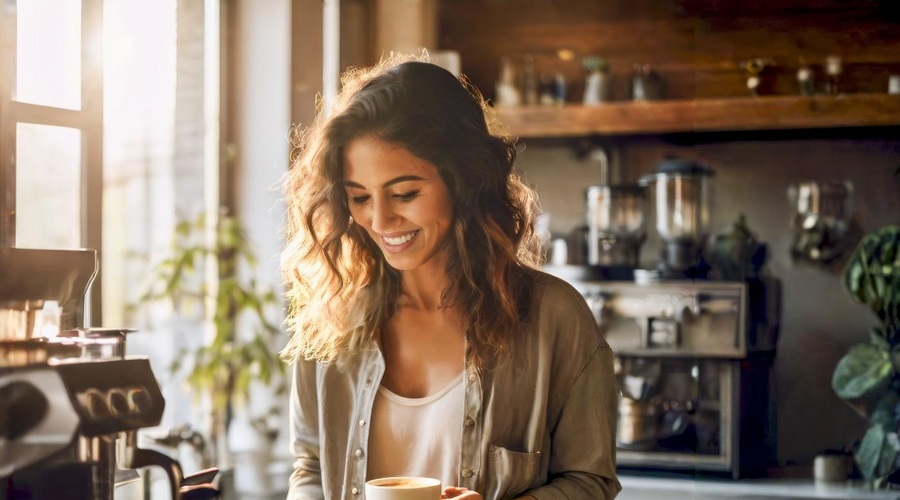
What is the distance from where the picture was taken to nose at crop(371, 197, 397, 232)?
1.33 metres

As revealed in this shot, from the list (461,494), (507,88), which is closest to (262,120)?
(507,88)

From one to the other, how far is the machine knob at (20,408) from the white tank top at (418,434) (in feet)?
1.41

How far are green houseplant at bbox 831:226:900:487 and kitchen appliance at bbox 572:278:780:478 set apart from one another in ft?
0.92

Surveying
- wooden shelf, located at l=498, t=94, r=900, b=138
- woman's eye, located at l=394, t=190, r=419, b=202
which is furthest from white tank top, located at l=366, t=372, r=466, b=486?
wooden shelf, located at l=498, t=94, r=900, b=138

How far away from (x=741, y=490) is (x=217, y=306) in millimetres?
1895

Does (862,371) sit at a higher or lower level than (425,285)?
lower

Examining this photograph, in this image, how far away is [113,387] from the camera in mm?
1196

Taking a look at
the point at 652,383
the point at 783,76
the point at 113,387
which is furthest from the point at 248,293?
the point at 113,387

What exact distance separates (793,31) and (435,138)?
287 cm

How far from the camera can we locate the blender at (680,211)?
3912 mm

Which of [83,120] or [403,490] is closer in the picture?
[403,490]

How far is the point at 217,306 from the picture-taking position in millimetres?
3436

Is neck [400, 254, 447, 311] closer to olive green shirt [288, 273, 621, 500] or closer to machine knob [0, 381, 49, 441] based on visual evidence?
olive green shirt [288, 273, 621, 500]

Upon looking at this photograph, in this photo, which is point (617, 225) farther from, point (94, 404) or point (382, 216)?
point (94, 404)
